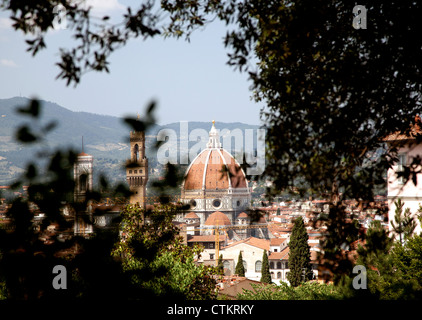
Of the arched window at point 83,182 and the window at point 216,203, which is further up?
the arched window at point 83,182

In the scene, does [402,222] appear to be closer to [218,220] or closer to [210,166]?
[218,220]

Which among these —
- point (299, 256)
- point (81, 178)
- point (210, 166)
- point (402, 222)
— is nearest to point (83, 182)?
point (81, 178)

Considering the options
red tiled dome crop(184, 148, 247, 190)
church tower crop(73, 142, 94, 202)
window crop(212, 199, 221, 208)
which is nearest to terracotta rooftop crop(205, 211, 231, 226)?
window crop(212, 199, 221, 208)

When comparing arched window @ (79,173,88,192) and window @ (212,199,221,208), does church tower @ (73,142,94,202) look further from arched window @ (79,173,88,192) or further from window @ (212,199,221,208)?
window @ (212,199,221,208)

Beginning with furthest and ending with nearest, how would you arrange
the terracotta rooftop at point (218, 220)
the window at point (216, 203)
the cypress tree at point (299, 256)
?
the window at point (216, 203) < the terracotta rooftop at point (218, 220) < the cypress tree at point (299, 256)

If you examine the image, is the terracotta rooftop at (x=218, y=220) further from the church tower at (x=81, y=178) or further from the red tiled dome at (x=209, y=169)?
the church tower at (x=81, y=178)

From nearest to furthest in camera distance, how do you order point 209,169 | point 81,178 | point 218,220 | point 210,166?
1. point 81,178
2. point 218,220
3. point 209,169
4. point 210,166

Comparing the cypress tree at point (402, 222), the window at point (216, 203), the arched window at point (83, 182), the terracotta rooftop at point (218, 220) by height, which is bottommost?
the terracotta rooftop at point (218, 220)

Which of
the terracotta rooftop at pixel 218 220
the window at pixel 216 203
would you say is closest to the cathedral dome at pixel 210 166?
the window at pixel 216 203

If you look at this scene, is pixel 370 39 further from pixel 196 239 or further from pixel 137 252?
pixel 196 239

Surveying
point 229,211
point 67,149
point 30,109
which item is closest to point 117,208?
point 67,149

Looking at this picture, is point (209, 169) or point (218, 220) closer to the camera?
point (218, 220)

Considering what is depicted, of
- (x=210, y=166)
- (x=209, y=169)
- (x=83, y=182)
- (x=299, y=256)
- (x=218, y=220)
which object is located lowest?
(x=218, y=220)

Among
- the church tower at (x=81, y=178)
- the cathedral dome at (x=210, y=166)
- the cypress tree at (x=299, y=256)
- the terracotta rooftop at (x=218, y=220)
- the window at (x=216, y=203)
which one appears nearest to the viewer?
the church tower at (x=81, y=178)
